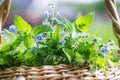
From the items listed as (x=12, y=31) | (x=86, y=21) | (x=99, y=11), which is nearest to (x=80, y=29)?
(x=86, y=21)

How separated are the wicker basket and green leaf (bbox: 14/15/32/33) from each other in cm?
8

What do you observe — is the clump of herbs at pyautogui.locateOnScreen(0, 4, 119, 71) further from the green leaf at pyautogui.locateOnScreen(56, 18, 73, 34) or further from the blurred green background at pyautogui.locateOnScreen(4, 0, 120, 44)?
the blurred green background at pyautogui.locateOnScreen(4, 0, 120, 44)

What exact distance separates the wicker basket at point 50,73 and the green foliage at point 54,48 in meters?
0.01

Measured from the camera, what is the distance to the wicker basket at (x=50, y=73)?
0.63 meters

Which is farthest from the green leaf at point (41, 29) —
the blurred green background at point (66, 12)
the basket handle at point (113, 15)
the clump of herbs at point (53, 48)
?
the blurred green background at point (66, 12)

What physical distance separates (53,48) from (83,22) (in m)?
0.08

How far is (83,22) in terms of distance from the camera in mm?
709

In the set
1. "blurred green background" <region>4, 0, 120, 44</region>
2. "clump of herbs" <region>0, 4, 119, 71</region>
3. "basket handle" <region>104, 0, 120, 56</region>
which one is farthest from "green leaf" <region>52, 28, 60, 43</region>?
"blurred green background" <region>4, 0, 120, 44</region>

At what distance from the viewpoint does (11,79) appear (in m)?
0.64

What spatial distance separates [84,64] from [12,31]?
0.49 ft

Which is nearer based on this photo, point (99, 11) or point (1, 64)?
point (1, 64)

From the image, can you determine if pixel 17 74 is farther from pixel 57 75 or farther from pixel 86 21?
pixel 86 21

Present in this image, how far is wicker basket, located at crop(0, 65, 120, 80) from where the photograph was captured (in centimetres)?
63

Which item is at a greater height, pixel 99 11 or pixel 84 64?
pixel 99 11
